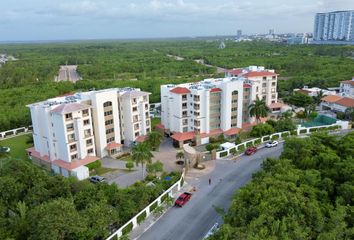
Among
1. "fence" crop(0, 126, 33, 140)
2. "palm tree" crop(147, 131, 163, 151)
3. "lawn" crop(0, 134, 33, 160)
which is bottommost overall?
"lawn" crop(0, 134, 33, 160)

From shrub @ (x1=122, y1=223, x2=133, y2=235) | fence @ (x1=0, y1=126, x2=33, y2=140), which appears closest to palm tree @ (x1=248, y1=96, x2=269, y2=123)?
shrub @ (x1=122, y1=223, x2=133, y2=235)

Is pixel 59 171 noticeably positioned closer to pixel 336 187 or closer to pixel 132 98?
pixel 132 98

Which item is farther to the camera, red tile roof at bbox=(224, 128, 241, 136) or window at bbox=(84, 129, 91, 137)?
red tile roof at bbox=(224, 128, 241, 136)

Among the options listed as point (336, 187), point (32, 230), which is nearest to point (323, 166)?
point (336, 187)

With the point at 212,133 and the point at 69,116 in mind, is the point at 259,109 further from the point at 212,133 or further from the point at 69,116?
the point at 69,116

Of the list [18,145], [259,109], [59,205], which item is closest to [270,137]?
[259,109]

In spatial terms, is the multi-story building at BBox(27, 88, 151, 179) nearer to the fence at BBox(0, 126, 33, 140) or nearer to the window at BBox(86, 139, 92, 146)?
the window at BBox(86, 139, 92, 146)

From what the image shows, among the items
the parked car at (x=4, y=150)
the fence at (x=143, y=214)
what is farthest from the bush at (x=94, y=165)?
the parked car at (x=4, y=150)

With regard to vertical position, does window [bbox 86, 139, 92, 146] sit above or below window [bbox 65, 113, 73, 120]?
below
